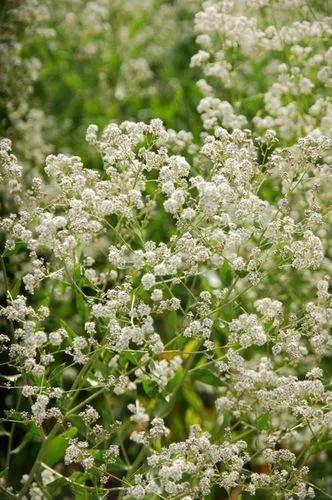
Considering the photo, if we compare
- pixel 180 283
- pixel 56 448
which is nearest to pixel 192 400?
pixel 180 283

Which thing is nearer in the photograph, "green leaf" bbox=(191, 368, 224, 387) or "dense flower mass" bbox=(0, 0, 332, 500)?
"dense flower mass" bbox=(0, 0, 332, 500)

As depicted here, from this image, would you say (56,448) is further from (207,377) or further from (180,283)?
(180,283)

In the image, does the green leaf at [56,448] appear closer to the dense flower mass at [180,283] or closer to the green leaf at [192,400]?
the dense flower mass at [180,283]

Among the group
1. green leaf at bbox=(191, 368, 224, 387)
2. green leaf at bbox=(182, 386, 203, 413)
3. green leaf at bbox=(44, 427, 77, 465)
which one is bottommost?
green leaf at bbox=(182, 386, 203, 413)

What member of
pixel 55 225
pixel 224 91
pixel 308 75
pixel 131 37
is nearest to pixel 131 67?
pixel 131 37

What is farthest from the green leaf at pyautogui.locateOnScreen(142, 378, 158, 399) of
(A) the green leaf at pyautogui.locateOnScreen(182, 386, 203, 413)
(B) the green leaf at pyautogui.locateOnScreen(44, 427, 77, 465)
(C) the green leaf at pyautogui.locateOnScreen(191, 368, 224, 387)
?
(A) the green leaf at pyautogui.locateOnScreen(182, 386, 203, 413)

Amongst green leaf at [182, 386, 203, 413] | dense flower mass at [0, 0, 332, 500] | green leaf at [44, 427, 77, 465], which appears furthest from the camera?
green leaf at [182, 386, 203, 413]

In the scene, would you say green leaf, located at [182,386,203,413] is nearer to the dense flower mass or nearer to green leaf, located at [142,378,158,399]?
the dense flower mass

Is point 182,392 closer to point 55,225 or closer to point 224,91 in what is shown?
point 55,225

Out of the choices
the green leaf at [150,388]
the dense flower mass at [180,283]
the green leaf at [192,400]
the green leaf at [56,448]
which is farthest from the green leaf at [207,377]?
the green leaf at [192,400]
